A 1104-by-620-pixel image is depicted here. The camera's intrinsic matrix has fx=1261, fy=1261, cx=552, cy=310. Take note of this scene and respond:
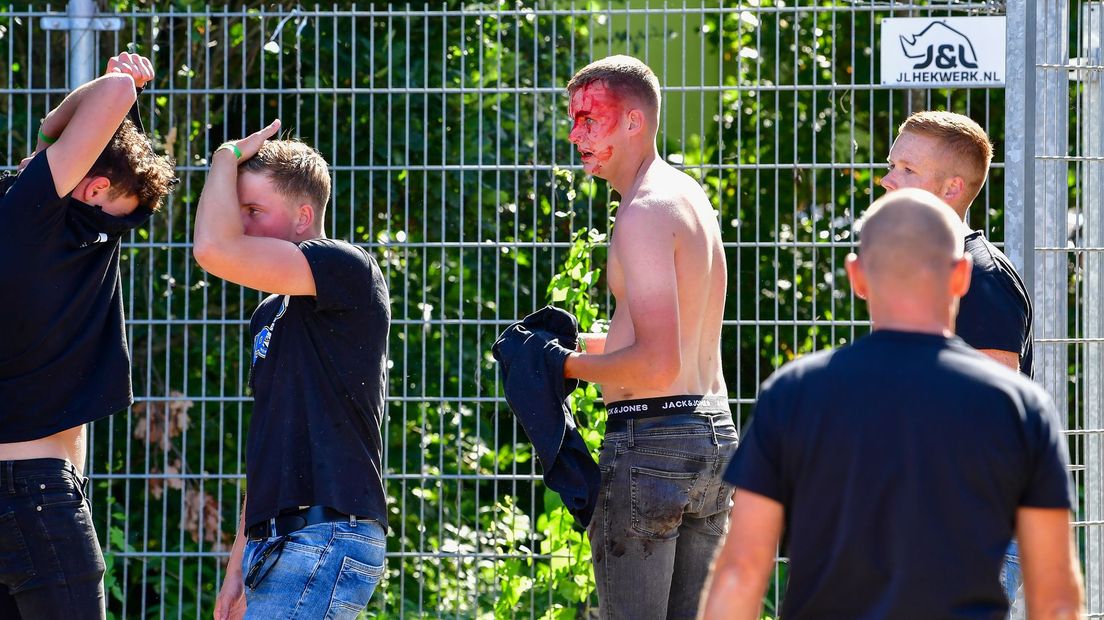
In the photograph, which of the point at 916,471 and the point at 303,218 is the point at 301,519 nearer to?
the point at 303,218

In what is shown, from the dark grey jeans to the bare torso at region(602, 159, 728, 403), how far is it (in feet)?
0.36

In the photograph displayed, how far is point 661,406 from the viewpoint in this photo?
128 inches

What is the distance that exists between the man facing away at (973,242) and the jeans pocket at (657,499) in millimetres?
805

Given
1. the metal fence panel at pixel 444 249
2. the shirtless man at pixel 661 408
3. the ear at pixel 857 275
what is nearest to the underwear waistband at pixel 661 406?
the shirtless man at pixel 661 408

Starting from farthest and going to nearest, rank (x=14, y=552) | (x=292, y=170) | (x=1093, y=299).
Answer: (x=1093, y=299), (x=292, y=170), (x=14, y=552)

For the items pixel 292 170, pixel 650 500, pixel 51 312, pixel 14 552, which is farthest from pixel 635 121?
pixel 14 552

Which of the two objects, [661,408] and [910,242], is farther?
[661,408]

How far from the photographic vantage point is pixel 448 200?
17.9 feet

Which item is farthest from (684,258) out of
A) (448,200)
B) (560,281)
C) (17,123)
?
(17,123)

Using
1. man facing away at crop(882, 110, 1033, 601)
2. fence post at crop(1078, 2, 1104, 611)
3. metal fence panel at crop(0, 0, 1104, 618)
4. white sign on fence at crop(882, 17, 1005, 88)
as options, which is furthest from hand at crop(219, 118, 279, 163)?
fence post at crop(1078, 2, 1104, 611)

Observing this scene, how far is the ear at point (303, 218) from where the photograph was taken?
325 cm

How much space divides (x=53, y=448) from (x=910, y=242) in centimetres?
212

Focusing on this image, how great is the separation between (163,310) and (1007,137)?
3529 millimetres

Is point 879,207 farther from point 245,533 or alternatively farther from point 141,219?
point 141,219
